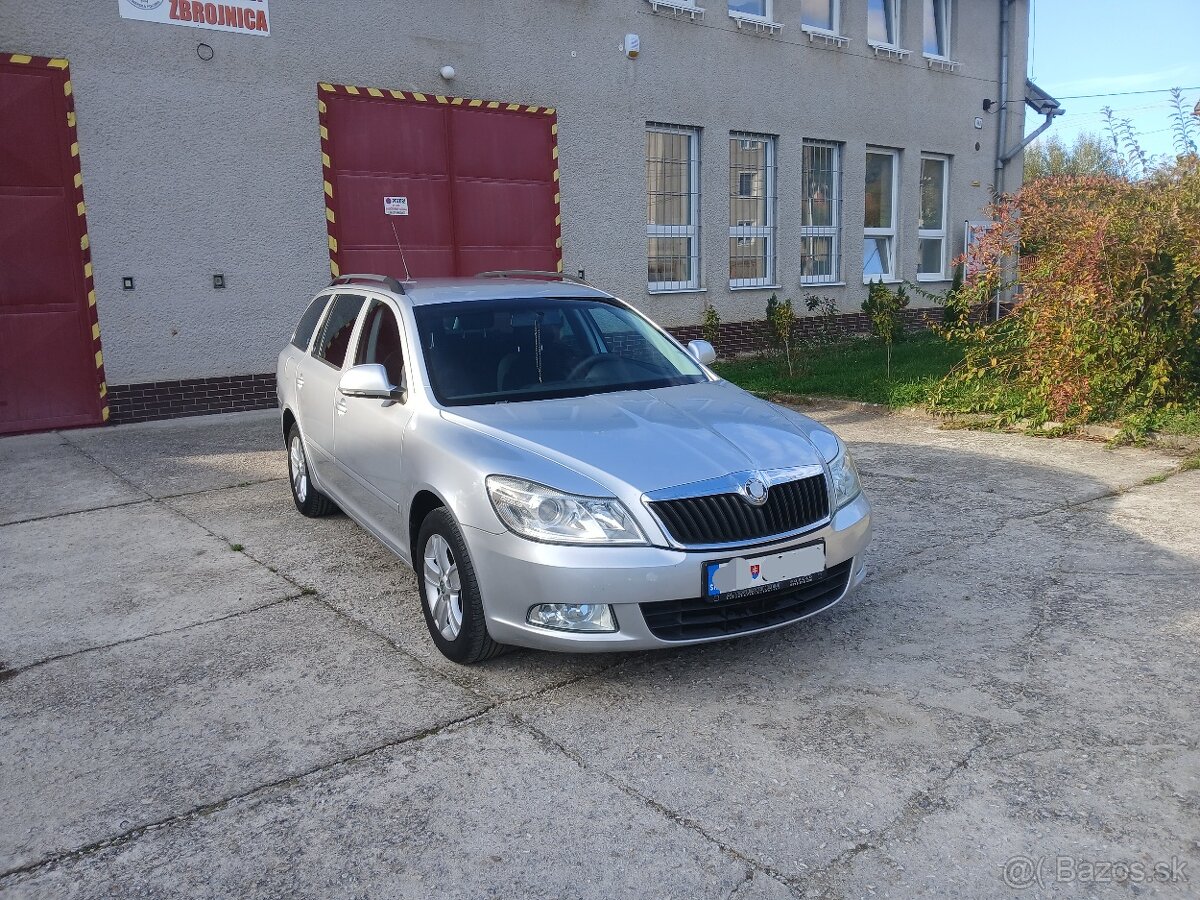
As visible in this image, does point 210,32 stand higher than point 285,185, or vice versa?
point 210,32

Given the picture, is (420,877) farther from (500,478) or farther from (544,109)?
(544,109)

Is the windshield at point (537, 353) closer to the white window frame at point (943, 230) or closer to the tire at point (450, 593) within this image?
the tire at point (450, 593)

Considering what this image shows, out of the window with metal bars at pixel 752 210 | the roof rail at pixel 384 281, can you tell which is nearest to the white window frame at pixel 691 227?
the window with metal bars at pixel 752 210

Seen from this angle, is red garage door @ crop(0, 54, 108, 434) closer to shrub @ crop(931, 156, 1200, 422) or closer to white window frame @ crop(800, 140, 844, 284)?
shrub @ crop(931, 156, 1200, 422)

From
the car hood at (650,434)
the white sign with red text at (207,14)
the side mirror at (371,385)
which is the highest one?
the white sign with red text at (207,14)

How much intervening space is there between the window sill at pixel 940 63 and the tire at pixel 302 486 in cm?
1495

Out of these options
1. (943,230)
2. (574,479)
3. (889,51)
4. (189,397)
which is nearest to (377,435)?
(574,479)

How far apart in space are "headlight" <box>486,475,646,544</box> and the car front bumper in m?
0.04

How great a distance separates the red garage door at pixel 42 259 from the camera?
8977mm

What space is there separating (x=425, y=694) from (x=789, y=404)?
7508mm

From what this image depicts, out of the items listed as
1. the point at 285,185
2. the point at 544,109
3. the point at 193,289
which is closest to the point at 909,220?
the point at 544,109

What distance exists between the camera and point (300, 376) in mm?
6246

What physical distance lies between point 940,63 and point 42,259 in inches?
593

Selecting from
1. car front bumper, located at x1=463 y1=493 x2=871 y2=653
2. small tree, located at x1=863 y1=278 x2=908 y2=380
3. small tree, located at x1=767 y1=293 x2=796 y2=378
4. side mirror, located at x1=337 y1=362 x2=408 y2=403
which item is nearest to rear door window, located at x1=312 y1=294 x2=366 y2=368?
side mirror, located at x1=337 y1=362 x2=408 y2=403
